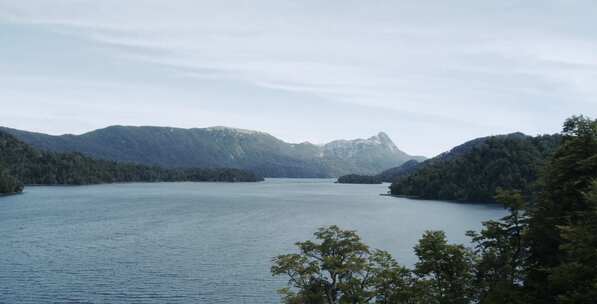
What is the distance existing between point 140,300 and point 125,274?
13.7 meters

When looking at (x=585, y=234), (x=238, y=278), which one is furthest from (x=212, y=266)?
(x=585, y=234)

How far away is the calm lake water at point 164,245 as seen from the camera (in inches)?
2366

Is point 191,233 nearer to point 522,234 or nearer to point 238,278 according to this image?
point 238,278

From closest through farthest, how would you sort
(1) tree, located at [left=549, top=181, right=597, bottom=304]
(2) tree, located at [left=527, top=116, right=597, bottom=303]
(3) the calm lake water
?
(1) tree, located at [left=549, top=181, right=597, bottom=304], (2) tree, located at [left=527, top=116, right=597, bottom=303], (3) the calm lake water

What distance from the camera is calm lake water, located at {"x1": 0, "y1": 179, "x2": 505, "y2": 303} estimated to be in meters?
60.1

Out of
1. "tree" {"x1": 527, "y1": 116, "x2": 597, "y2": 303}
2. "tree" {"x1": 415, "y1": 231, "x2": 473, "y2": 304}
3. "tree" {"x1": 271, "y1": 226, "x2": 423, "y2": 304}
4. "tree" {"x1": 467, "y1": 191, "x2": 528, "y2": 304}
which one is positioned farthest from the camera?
"tree" {"x1": 467, "y1": 191, "x2": 528, "y2": 304}

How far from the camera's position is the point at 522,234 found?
36.2 metres

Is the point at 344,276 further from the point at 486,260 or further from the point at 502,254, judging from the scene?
the point at 502,254

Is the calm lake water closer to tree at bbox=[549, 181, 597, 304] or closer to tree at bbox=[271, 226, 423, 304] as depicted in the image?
tree at bbox=[271, 226, 423, 304]

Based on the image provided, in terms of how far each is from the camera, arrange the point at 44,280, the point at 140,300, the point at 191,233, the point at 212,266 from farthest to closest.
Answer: the point at 191,233 → the point at 212,266 → the point at 44,280 → the point at 140,300

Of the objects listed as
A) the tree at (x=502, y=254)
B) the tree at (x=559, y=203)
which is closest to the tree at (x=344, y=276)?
the tree at (x=502, y=254)

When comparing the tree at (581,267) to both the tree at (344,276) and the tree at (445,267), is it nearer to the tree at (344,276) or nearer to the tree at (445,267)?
the tree at (445,267)

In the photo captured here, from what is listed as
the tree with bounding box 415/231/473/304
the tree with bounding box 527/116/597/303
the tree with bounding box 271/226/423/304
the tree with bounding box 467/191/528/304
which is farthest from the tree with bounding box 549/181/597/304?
the tree with bounding box 271/226/423/304

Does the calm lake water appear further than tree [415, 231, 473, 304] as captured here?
Yes
